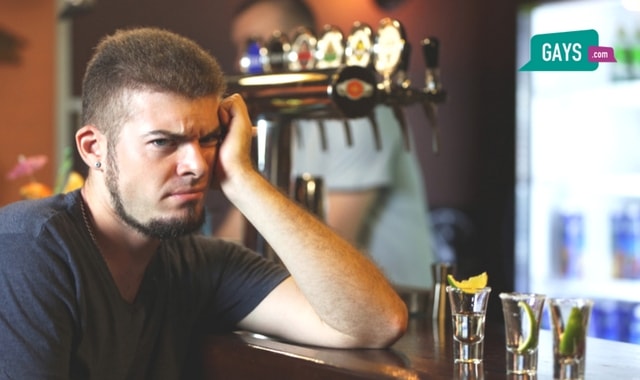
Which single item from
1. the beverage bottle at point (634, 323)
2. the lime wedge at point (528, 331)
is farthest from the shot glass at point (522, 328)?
the beverage bottle at point (634, 323)

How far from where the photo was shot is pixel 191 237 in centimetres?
196

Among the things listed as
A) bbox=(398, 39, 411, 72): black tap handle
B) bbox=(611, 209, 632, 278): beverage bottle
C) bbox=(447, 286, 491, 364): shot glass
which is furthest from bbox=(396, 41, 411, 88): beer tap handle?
bbox=(611, 209, 632, 278): beverage bottle

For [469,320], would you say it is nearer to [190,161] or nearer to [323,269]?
[323,269]

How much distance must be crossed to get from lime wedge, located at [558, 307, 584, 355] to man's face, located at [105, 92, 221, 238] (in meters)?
0.64

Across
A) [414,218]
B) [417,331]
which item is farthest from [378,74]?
[414,218]

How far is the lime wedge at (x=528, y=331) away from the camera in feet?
4.55

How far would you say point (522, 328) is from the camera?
1397mm

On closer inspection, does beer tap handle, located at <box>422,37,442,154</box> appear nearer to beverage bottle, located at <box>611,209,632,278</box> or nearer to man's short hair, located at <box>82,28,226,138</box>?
man's short hair, located at <box>82,28,226,138</box>

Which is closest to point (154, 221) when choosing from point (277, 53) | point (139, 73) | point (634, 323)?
point (139, 73)

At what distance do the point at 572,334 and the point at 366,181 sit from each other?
1.96 meters

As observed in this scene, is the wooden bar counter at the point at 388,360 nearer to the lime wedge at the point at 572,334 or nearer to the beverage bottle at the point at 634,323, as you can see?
the lime wedge at the point at 572,334

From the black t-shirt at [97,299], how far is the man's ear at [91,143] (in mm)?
73

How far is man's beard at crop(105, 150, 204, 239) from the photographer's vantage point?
1.68 metres

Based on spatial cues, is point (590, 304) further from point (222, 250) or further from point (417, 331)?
point (222, 250)
